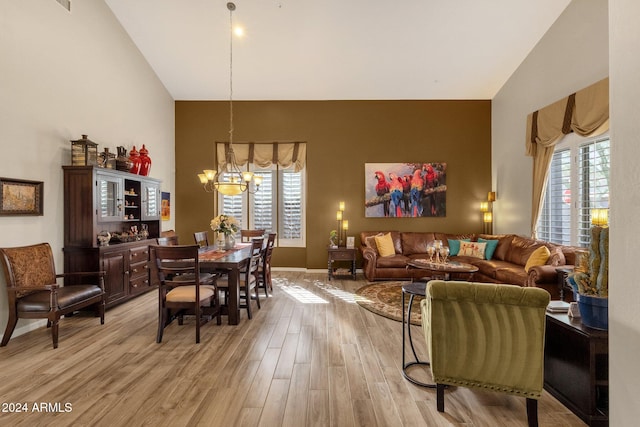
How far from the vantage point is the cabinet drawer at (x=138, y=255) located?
5.05m

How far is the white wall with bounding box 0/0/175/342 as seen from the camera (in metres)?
3.63

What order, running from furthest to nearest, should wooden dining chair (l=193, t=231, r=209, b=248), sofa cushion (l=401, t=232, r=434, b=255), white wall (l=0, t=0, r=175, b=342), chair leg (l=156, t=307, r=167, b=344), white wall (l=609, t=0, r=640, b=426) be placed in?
1. sofa cushion (l=401, t=232, r=434, b=255)
2. wooden dining chair (l=193, t=231, r=209, b=248)
3. white wall (l=0, t=0, r=175, b=342)
4. chair leg (l=156, t=307, r=167, b=344)
5. white wall (l=609, t=0, r=640, b=426)

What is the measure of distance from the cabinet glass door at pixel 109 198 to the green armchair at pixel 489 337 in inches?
181

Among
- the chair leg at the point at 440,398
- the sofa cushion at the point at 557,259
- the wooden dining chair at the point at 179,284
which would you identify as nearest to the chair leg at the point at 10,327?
the wooden dining chair at the point at 179,284

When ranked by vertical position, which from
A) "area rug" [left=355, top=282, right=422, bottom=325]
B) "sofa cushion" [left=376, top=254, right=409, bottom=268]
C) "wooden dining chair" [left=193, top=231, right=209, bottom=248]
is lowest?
"area rug" [left=355, top=282, right=422, bottom=325]

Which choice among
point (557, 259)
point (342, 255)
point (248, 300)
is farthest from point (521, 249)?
point (248, 300)

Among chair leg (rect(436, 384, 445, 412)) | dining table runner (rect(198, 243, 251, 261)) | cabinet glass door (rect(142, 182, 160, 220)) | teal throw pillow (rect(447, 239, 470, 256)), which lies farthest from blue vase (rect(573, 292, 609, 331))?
cabinet glass door (rect(142, 182, 160, 220))

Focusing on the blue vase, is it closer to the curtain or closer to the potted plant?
the potted plant

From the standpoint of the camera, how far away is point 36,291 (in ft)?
11.7

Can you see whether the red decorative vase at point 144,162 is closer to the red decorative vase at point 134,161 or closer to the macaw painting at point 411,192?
the red decorative vase at point 134,161

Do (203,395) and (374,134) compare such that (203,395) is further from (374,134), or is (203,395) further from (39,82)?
(374,134)

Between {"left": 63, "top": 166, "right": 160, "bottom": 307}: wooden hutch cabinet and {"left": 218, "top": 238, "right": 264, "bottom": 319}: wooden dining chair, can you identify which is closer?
{"left": 218, "top": 238, "right": 264, "bottom": 319}: wooden dining chair

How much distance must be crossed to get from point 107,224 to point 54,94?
202 cm

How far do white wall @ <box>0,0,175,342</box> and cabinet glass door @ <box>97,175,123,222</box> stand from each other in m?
0.46
